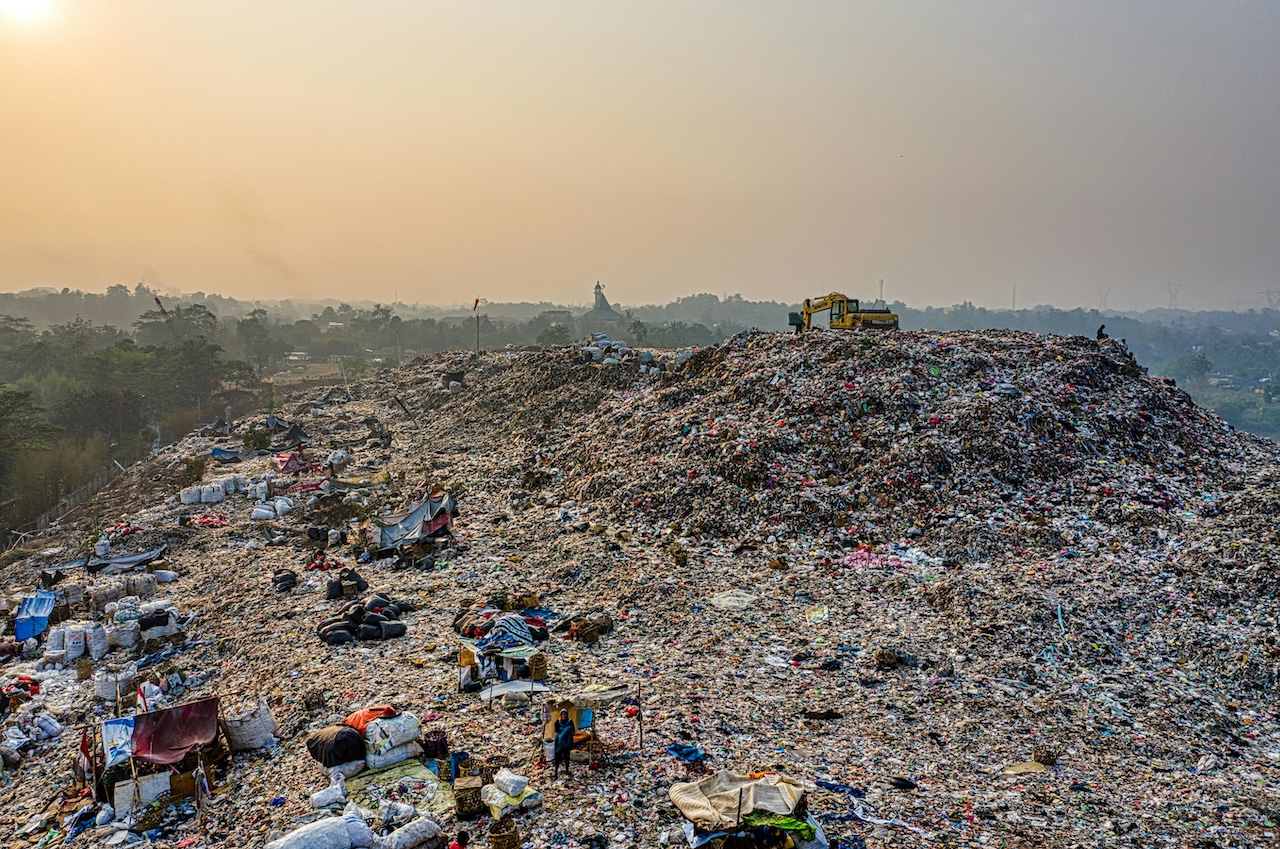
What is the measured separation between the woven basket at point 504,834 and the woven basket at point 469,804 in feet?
0.62

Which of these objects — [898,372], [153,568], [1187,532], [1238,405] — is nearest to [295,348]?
[153,568]

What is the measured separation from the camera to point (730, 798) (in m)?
4.79

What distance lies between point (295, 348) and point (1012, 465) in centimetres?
6925

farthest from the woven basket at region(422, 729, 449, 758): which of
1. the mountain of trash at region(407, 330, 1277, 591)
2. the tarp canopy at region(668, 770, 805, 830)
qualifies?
the mountain of trash at region(407, 330, 1277, 591)

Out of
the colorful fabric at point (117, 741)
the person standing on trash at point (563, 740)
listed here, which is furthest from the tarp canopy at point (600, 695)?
the colorful fabric at point (117, 741)

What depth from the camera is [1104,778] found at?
570 cm

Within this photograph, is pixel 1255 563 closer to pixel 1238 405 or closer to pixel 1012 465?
pixel 1012 465

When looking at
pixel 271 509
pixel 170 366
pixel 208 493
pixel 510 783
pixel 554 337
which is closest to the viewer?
pixel 510 783

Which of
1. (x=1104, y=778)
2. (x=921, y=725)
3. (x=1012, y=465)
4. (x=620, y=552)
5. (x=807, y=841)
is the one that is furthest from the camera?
(x=1012, y=465)

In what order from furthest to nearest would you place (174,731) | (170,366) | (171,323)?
(171,323) < (170,366) < (174,731)

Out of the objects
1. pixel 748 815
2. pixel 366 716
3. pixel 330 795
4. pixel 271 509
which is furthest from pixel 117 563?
pixel 748 815

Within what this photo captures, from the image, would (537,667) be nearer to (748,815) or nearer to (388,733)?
(388,733)

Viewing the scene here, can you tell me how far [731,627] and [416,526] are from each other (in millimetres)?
5907

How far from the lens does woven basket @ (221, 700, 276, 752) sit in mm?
6410
